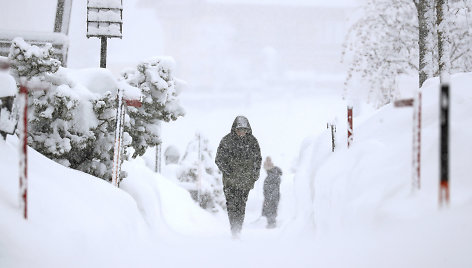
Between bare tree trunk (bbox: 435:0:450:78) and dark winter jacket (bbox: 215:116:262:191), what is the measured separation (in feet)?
13.7

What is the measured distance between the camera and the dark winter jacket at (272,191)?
38.2ft

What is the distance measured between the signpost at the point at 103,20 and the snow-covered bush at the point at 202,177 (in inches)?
445

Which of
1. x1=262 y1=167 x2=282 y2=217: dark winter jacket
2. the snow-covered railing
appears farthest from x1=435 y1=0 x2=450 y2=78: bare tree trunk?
the snow-covered railing

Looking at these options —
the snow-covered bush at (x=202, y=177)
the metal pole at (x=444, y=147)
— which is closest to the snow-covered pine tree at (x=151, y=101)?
the metal pole at (x=444, y=147)

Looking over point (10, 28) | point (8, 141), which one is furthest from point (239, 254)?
point (10, 28)

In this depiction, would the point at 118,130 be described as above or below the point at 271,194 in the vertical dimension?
Answer: above

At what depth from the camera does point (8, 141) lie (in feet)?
17.1

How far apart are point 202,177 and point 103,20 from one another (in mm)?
13910

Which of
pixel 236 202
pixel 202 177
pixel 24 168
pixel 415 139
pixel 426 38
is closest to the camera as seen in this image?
pixel 415 139

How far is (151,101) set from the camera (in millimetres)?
7824


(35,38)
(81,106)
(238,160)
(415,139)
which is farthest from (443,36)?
(35,38)

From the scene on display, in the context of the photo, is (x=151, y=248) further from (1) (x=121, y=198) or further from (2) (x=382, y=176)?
(2) (x=382, y=176)

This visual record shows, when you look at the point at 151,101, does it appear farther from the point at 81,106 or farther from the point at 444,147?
the point at 444,147

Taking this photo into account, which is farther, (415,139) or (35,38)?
(35,38)
